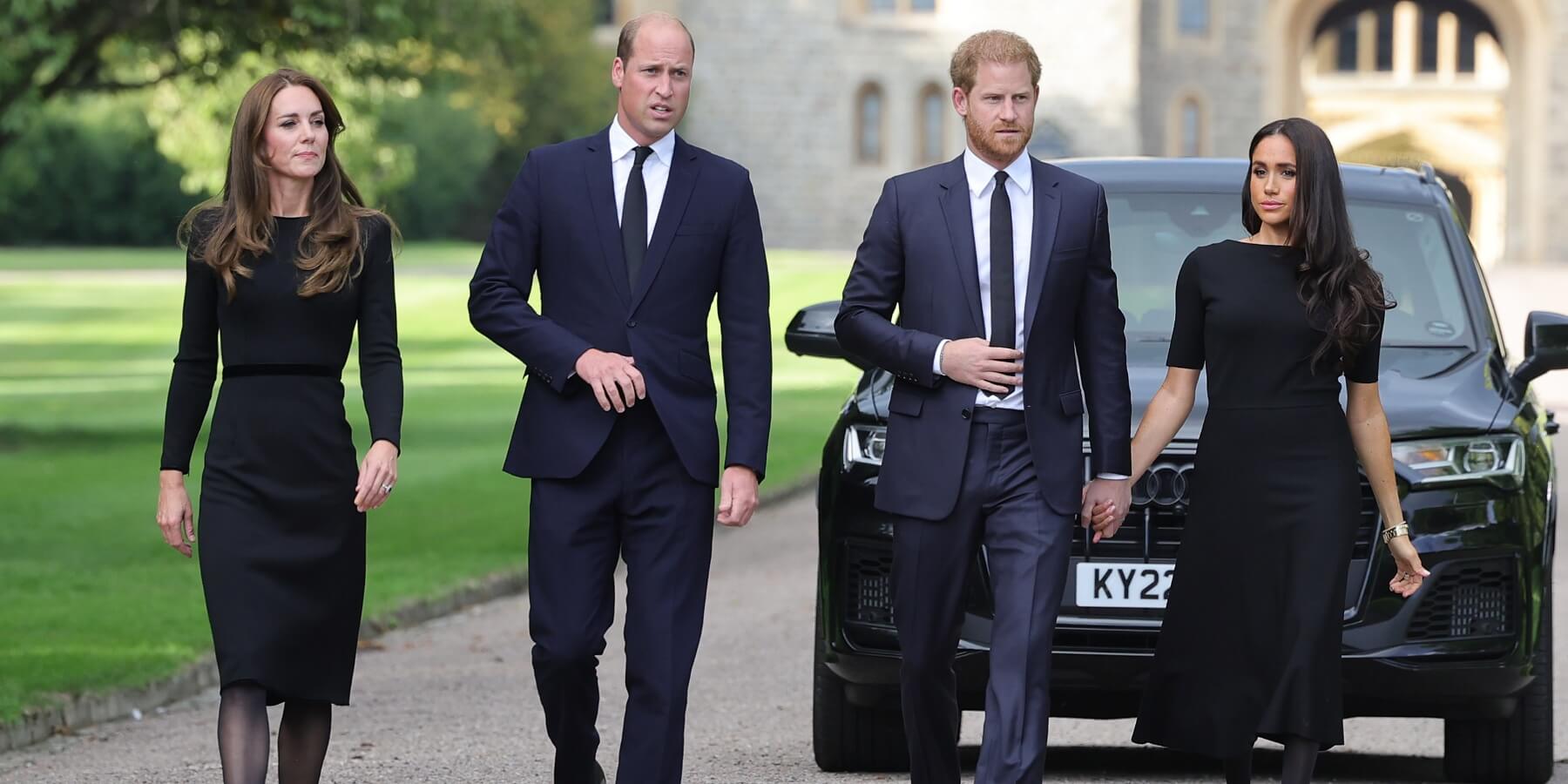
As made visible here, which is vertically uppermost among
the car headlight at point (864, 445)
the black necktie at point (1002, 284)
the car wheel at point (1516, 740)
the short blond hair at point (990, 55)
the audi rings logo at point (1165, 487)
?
the short blond hair at point (990, 55)

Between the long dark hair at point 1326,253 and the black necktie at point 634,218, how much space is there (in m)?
1.38

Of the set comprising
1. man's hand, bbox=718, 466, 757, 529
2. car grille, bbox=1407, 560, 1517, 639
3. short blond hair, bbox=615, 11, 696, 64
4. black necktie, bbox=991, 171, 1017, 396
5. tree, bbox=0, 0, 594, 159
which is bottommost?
car grille, bbox=1407, 560, 1517, 639

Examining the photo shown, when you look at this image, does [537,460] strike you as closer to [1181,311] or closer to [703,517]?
[703,517]

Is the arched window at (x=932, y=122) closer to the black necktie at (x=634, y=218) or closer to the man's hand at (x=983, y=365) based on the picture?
the black necktie at (x=634, y=218)

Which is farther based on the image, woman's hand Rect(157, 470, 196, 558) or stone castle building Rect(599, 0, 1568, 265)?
stone castle building Rect(599, 0, 1568, 265)

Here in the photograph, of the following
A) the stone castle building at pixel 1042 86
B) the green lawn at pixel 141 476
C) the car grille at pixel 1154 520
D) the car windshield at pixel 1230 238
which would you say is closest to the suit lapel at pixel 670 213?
the car grille at pixel 1154 520

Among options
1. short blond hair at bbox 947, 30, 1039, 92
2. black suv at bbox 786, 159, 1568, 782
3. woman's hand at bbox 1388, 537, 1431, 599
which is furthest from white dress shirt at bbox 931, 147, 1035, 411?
woman's hand at bbox 1388, 537, 1431, 599

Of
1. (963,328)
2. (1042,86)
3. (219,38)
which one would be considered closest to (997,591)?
(963,328)

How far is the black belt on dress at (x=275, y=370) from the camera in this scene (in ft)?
17.5

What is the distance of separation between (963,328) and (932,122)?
61649 mm

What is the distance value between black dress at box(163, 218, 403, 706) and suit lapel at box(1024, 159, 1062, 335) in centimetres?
140

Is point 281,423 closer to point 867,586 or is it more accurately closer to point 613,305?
point 613,305

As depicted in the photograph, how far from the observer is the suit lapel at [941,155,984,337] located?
555 centimetres

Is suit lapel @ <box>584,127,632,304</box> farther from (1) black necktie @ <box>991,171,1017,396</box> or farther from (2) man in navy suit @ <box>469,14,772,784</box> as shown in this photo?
(1) black necktie @ <box>991,171,1017,396</box>
